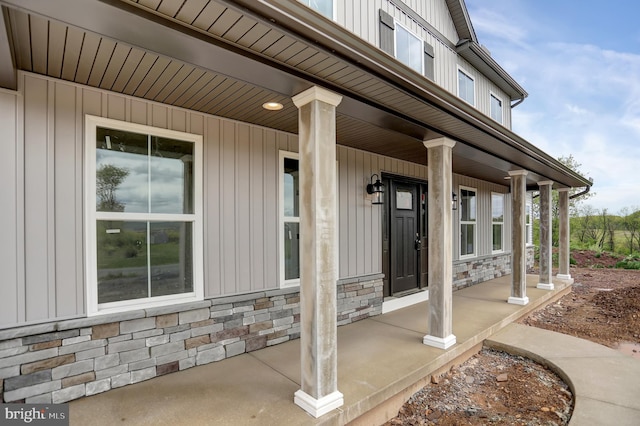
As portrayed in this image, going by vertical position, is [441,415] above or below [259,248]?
below

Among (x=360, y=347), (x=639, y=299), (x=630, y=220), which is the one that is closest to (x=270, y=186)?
(x=360, y=347)

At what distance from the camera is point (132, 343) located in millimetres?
2754

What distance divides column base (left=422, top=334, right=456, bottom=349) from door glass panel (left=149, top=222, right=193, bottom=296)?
2.60 meters

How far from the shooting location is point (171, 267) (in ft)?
10.1

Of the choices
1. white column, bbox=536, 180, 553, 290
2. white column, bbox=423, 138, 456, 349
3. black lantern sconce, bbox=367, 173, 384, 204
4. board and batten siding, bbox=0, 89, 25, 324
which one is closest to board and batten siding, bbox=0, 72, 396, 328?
board and batten siding, bbox=0, 89, 25, 324

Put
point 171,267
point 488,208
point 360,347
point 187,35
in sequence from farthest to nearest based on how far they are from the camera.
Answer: point 488,208, point 360,347, point 171,267, point 187,35

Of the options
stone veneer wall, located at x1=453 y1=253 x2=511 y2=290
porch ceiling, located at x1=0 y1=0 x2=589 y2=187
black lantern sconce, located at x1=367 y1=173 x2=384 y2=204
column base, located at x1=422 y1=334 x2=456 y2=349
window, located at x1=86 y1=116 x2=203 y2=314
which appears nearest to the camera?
porch ceiling, located at x1=0 y1=0 x2=589 y2=187

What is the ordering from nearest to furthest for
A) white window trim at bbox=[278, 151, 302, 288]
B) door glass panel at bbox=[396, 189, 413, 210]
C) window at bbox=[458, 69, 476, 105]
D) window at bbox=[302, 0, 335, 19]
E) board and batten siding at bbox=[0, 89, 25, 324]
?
board and batten siding at bbox=[0, 89, 25, 324]
white window trim at bbox=[278, 151, 302, 288]
window at bbox=[302, 0, 335, 19]
door glass panel at bbox=[396, 189, 413, 210]
window at bbox=[458, 69, 476, 105]

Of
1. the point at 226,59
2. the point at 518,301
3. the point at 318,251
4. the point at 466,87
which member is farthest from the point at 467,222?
the point at 226,59

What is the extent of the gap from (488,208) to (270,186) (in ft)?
21.5

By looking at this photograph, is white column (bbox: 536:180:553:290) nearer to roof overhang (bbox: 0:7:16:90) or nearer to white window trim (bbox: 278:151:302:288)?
white window trim (bbox: 278:151:302:288)

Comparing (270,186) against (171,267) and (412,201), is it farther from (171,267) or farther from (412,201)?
(412,201)

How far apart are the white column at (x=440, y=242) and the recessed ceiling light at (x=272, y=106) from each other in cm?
174

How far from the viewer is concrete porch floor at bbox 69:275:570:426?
2299 millimetres
